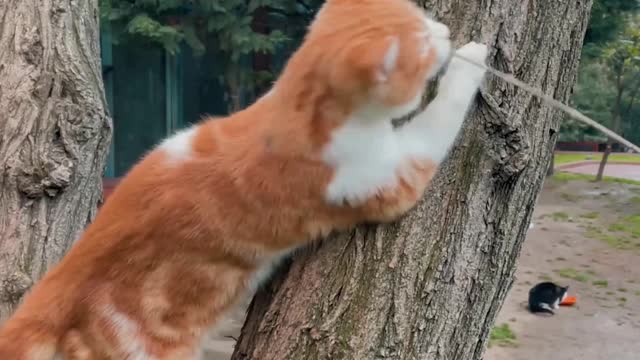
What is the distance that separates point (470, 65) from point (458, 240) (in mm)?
299

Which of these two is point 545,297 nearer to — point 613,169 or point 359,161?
point 359,161

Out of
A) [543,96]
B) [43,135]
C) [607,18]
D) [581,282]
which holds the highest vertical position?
[543,96]

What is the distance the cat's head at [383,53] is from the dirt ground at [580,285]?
205 centimetres

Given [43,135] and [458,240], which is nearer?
[458,240]

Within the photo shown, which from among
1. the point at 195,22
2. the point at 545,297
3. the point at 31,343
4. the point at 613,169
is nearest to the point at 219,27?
the point at 195,22

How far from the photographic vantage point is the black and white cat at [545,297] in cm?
643

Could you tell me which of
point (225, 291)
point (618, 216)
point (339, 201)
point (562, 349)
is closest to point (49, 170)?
point (225, 291)

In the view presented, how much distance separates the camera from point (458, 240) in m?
1.28

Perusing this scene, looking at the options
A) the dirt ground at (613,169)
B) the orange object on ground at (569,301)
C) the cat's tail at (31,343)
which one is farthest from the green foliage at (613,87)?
the cat's tail at (31,343)

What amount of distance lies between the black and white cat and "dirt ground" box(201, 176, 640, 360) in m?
0.08

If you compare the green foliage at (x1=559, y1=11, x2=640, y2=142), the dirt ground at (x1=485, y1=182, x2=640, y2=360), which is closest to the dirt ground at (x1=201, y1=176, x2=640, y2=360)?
the dirt ground at (x1=485, y1=182, x2=640, y2=360)

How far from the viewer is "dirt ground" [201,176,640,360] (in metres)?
5.68

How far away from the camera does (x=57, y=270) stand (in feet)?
4.83

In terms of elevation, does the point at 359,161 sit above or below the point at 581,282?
above
